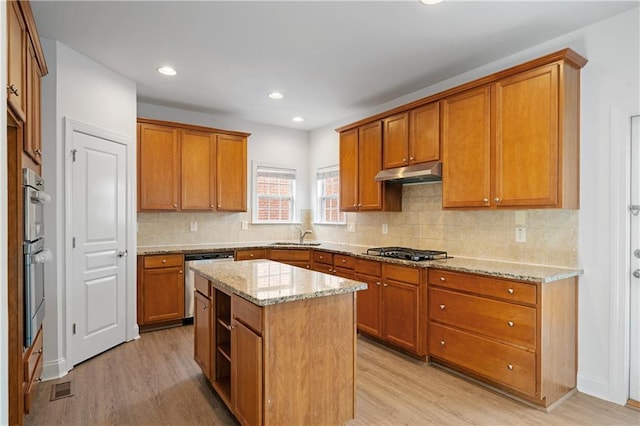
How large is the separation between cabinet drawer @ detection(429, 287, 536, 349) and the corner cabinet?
0.78m

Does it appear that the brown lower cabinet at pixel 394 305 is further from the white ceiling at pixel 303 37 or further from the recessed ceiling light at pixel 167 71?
the recessed ceiling light at pixel 167 71

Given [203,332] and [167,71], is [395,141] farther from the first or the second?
[203,332]

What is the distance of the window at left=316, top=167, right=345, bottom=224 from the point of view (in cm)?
556

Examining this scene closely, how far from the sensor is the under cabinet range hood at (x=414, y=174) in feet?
11.3

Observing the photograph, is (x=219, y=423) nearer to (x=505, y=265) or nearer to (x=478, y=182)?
(x=505, y=265)

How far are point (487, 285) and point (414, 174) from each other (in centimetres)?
125

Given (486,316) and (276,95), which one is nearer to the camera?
(486,316)

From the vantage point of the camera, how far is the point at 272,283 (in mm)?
2275

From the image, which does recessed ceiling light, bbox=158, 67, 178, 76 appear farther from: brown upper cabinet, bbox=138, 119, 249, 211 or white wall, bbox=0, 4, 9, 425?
white wall, bbox=0, 4, 9, 425

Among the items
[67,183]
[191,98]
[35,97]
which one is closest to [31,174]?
[35,97]

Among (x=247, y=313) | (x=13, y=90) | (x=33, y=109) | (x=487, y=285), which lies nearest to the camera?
(x=13, y=90)

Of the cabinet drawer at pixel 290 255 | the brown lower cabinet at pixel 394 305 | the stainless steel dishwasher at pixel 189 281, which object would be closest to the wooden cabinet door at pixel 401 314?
the brown lower cabinet at pixel 394 305

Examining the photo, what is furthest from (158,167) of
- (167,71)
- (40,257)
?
(40,257)

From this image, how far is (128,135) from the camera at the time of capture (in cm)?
381
